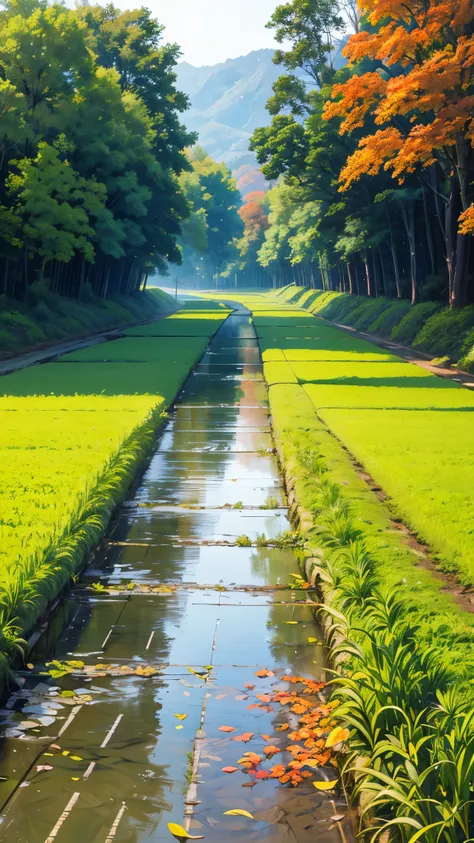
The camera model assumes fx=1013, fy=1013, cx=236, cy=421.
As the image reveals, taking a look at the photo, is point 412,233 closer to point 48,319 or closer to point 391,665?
point 48,319

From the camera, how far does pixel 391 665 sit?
5637 mm

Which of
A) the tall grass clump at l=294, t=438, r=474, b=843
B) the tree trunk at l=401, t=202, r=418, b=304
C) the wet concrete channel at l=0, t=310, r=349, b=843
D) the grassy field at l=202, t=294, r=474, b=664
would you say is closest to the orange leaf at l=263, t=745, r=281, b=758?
the wet concrete channel at l=0, t=310, r=349, b=843

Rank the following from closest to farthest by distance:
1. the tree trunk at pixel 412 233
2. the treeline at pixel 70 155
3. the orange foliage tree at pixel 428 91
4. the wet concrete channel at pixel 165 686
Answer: the wet concrete channel at pixel 165 686 < the orange foliage tree at pixel 428 91 < the treeline at pixel 70 155 < the tree trunk at pixel 412 233

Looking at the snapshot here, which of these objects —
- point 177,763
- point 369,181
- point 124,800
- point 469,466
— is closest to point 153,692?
point 177,763

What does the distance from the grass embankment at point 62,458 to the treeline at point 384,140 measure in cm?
1055

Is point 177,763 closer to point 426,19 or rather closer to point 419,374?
point 419,374

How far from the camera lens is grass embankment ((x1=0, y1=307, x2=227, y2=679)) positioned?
8.35 metres

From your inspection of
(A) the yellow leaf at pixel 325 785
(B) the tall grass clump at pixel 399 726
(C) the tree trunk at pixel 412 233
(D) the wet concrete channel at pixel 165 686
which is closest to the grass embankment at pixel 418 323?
(C) the tree trunk at pixel 412 233

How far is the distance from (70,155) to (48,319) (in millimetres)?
10427

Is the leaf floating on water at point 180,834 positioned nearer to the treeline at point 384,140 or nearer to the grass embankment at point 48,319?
the treeline at point 384,140

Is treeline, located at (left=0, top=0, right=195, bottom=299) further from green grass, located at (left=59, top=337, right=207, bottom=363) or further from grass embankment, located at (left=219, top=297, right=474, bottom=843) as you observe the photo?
grass embankment, located at (left=219, top=297, right=474, bottom=843)

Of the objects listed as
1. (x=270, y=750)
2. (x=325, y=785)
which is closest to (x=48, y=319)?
(x=270, y=750)

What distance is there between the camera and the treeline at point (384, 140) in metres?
31.0

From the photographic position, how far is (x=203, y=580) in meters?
9.38
